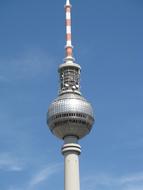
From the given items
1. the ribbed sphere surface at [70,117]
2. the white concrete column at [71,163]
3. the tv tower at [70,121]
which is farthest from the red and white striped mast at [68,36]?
the white concrete column at [71,163]

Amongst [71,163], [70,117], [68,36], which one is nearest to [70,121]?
[70,117]

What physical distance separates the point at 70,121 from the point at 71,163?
41.1 feet

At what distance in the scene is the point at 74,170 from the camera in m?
126

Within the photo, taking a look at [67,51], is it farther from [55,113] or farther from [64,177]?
[64,177]

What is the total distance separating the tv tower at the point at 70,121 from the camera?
126 meters

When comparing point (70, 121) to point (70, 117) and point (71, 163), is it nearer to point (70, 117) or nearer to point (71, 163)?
point (70, 117)

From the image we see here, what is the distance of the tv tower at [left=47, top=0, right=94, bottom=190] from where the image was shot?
126 meters

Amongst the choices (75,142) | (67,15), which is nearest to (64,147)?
(75,142)

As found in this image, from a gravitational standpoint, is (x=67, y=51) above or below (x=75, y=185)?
above

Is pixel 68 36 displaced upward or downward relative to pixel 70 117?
upward

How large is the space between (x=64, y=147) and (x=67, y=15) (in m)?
44.9

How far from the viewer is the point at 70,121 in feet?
429

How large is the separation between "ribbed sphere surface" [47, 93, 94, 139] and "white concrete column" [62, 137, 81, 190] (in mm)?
3049

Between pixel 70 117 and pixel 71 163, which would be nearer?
pixel 71 163
